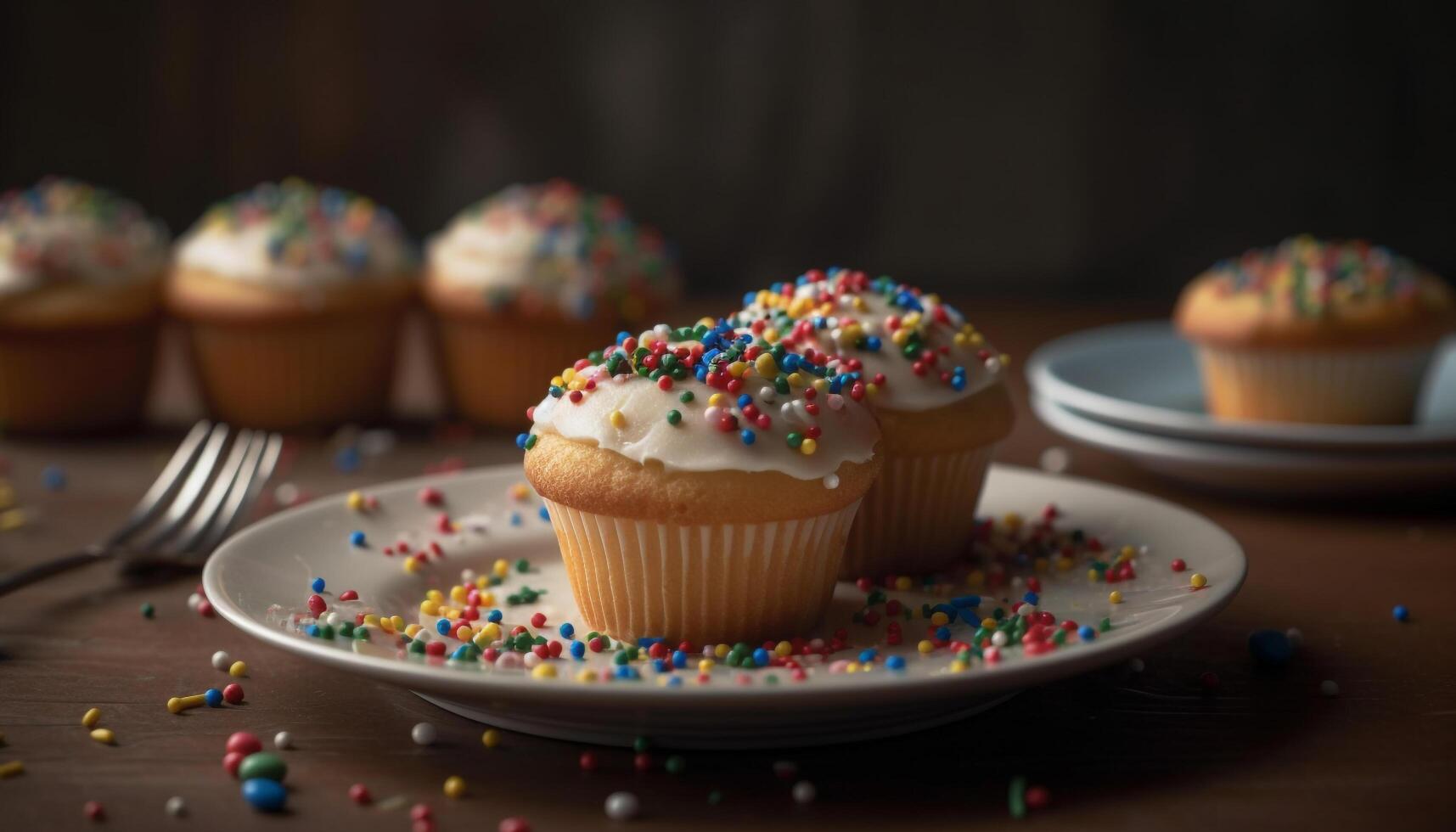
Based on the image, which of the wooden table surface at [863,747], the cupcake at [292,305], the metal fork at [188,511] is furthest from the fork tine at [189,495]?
the cupcake at [292,305]

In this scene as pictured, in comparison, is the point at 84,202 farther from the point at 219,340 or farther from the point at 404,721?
the point at 404,721

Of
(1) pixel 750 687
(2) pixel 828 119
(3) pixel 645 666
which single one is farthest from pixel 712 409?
(2) pixel 828 119

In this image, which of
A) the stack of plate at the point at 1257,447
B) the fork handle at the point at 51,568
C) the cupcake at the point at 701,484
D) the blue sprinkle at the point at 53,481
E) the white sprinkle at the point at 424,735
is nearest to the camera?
the white sprinkle at the point at 424,735

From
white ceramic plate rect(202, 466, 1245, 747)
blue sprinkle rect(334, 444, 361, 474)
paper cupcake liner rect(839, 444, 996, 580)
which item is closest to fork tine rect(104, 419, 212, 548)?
blue sprinkle rect(334, 444, 361, 474)

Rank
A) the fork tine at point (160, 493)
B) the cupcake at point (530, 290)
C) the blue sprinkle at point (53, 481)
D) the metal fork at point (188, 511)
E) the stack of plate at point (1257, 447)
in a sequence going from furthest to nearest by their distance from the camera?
the cupcake at point (530, 290), the blue sprinkle at point (53, 481), the stack of plate at point (1257, 447), the fork tine at point (160, 493), the metal fork at point (188, 511)

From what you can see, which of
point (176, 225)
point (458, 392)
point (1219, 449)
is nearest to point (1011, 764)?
point (1219, 449)

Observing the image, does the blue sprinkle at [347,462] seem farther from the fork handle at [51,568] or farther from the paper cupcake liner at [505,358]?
the fork handle at [51,568]
